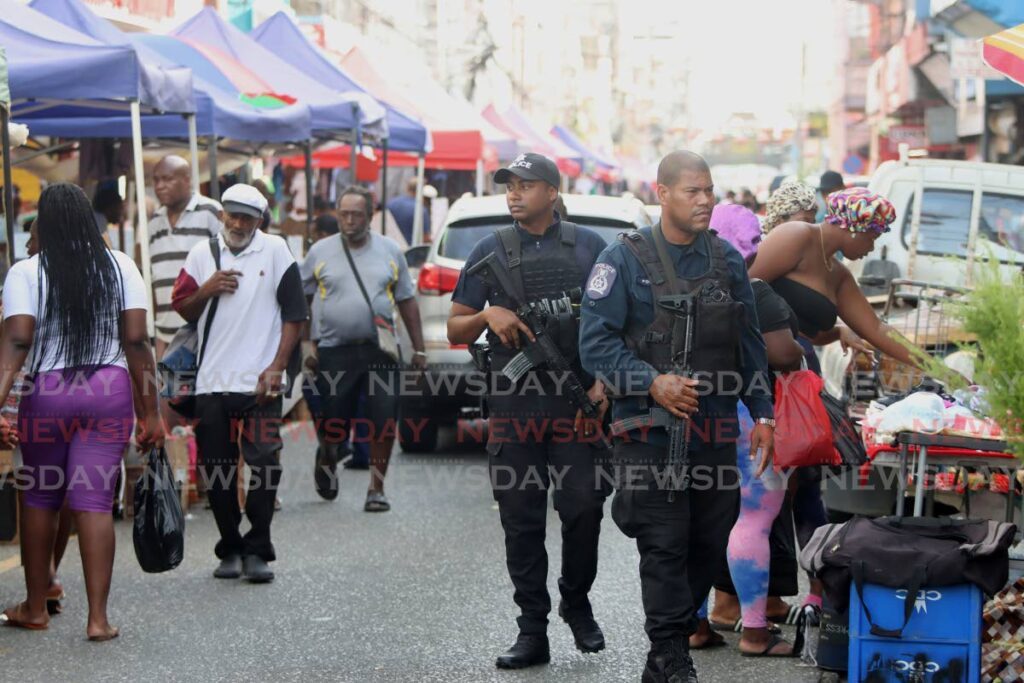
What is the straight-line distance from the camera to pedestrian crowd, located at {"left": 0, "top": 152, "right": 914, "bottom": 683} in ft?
18.4

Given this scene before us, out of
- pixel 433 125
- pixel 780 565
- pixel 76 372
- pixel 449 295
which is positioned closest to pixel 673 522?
pixel 780 565

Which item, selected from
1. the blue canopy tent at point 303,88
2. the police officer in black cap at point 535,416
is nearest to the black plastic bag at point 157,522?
the police officer in black cap at point 535,416

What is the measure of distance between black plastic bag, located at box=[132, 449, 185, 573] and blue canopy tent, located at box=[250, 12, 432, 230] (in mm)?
12002

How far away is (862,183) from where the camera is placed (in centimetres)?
1980

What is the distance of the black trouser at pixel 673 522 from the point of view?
18.3 feet

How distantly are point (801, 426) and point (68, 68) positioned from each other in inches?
218

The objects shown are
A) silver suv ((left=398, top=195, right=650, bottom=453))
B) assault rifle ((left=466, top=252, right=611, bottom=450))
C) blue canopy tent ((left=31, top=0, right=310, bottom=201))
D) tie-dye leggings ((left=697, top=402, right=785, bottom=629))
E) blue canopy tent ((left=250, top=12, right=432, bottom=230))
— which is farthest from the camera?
blue canopy tent ((left=250, top=12, right=432, bottom=230))

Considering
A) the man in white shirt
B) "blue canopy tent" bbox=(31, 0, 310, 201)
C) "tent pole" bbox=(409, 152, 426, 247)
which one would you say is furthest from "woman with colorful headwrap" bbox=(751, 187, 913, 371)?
"tent pole" bbox=(409, 152, 426, 247)

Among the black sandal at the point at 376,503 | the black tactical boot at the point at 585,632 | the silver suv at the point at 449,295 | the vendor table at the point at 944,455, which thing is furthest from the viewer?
the silver suv at the point at 449,295

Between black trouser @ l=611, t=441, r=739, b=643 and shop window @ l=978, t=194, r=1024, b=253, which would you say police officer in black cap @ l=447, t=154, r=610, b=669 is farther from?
shop window @ l=978, t=194, r=1024, b=253

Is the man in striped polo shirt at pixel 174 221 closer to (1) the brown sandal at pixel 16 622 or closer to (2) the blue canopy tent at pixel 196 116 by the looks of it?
(2) the blue canopy tent at pixel 196 116

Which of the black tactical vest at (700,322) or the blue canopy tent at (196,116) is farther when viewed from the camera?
the blue canopy tent at (196,116)

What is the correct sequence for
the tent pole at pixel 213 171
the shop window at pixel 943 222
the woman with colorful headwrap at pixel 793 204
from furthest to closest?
the tent pole at pixel 213 171
the shop window at pixel 943 222
the woman with colorful headwrap at pixel 793 204

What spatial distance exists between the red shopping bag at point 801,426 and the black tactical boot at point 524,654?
1160 millimetres
